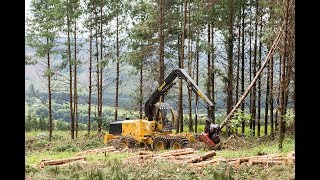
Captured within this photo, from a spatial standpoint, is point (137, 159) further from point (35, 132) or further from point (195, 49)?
point (35, 132)

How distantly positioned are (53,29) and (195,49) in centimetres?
903

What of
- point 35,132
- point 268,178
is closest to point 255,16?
point 35,132

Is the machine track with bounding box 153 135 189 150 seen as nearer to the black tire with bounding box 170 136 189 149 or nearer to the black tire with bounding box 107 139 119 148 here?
the black tire with bounding box 170 136 189 149

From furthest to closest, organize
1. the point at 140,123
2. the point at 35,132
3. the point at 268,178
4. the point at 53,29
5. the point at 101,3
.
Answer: the point at 35,132
the point at 101,3
the point at 53,29
the point at 140,123
the point at 268,178

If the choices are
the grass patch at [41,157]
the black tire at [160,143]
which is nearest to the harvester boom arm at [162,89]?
the black tire at [160,143]

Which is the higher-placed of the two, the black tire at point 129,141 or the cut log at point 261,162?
the cut log at point 261,162

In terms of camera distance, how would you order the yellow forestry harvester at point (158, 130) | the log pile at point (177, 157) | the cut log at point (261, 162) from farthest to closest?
the yellow forestry harvester at point (158, 130) < the log pile at point (177, 157) < the cut log at point (261, 162)

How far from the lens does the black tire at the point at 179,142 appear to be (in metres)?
16.2

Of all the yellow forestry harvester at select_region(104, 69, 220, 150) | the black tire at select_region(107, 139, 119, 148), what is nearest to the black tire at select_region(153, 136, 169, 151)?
the yellow forestry harvester at select_region(104, 69, 220, 150)

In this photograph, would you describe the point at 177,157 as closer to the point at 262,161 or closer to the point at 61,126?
the point at 262,161

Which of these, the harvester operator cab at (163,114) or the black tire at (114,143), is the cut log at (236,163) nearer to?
the harvester operator cab at (163,114)

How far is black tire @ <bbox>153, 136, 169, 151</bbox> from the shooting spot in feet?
54.6

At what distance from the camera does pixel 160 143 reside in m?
16.9
